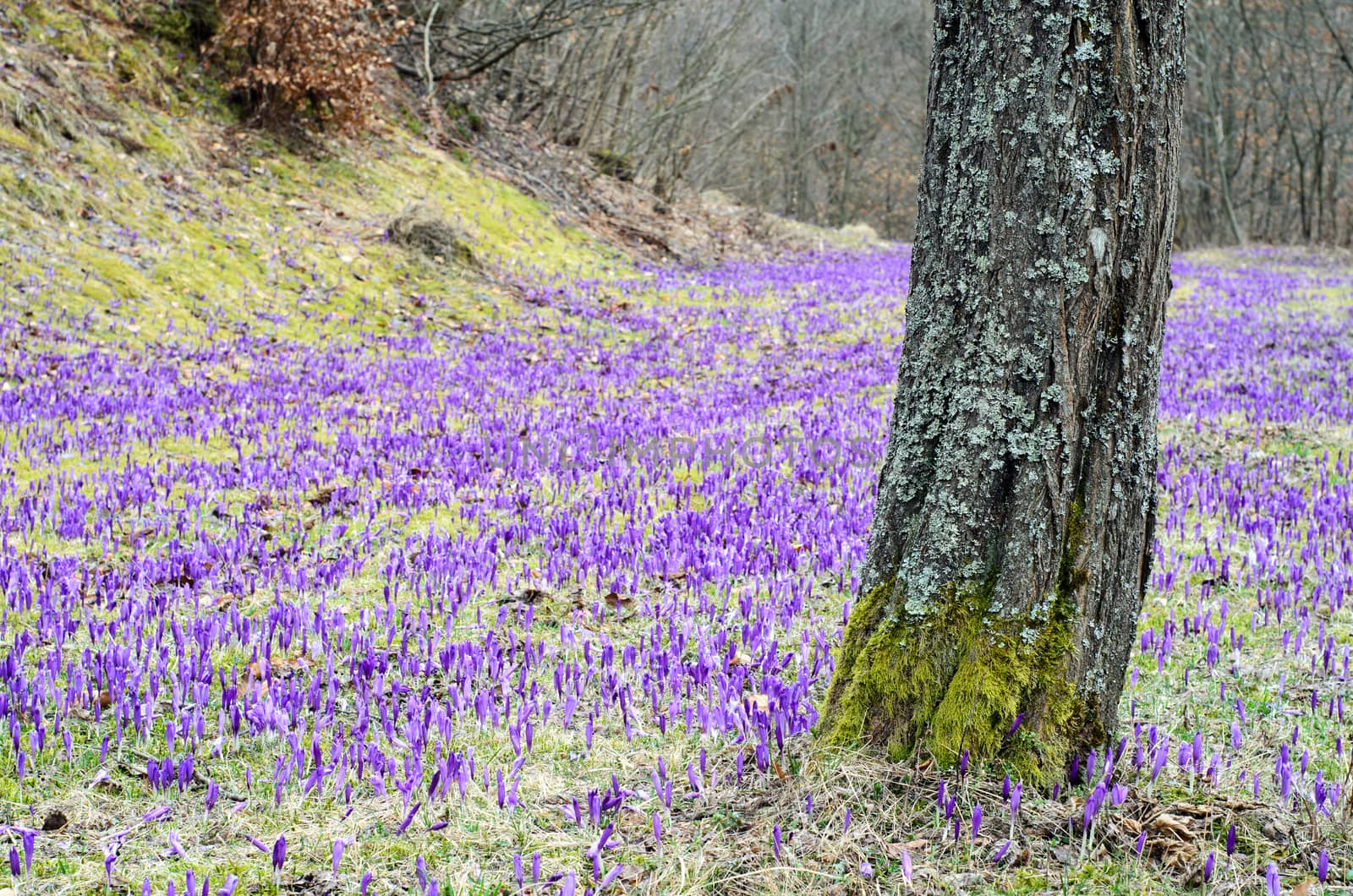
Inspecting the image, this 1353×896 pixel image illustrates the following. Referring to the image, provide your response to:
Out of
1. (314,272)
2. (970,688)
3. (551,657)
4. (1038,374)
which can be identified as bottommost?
(551,657)

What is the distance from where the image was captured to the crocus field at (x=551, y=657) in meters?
2.69

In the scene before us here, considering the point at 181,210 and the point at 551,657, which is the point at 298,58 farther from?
the point at 551,657

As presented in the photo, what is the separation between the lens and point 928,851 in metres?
2.65

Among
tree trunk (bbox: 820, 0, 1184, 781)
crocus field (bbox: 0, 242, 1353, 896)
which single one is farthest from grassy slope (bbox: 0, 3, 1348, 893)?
tree trunk (bbox: 820, 0, 1184, 781)

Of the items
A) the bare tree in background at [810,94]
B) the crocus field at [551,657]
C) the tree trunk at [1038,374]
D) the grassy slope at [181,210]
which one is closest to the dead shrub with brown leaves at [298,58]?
the grassy slope at [181,210]

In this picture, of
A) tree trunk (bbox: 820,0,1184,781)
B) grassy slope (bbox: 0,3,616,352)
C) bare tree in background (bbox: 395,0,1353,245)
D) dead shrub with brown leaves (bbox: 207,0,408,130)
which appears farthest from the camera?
bare tree in background (bbox: 395,0,1353,245)

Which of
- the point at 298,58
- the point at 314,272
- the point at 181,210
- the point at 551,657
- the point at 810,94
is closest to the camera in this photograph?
the point at 551,657

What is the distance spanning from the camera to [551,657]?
14.0 feet

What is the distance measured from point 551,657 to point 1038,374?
7.97 feet

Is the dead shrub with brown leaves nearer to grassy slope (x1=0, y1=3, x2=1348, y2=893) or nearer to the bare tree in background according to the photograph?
grassy slope (x1=0, y1=3, x2=1348, y2=893)

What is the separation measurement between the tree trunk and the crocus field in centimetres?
23

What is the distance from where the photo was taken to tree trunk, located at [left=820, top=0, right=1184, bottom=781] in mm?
2795

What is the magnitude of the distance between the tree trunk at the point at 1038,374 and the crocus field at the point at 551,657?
232 millimetres

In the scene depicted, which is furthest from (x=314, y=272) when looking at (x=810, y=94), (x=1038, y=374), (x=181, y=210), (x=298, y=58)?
(x=810, y=94)
